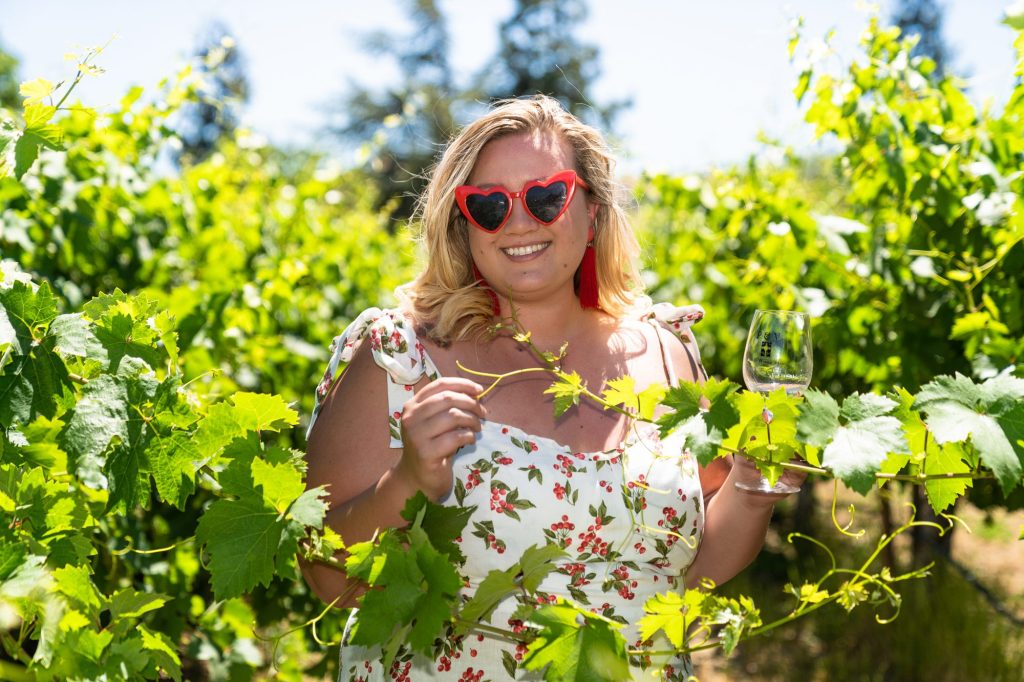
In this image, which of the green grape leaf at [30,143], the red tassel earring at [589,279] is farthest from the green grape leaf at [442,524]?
the red tassel earring at [589,279]

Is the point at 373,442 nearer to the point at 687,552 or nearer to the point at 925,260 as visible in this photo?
the point at 687,552

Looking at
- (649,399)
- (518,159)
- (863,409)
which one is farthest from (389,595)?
(518,159)

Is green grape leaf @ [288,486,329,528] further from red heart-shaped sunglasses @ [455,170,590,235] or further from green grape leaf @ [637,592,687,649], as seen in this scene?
red heart-shaped sunglasses @ [455,170,590,235]

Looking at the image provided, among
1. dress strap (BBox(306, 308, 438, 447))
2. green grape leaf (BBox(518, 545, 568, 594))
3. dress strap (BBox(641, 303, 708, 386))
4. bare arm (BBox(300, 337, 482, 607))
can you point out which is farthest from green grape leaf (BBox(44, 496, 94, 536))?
dress strap (BBox(641, 303, 708, 386))

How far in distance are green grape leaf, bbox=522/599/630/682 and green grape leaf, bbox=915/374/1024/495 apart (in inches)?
20.0

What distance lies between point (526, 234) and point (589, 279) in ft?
1.24

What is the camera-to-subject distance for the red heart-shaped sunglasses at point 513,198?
7.31 feet

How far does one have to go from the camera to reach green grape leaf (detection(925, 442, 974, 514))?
4.51 feet

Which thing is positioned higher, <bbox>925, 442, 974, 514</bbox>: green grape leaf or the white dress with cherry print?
<bbox>925, 442, 974, 514</bbox>: green grape leaf

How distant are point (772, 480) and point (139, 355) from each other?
37.1 inches

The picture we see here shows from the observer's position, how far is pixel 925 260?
3.02 m

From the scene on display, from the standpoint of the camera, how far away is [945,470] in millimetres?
1390

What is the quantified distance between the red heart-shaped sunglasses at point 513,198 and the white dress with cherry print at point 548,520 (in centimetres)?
33

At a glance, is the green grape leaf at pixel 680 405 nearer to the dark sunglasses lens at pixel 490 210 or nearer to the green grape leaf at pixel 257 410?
the green grape leaf at pixel 257 410
